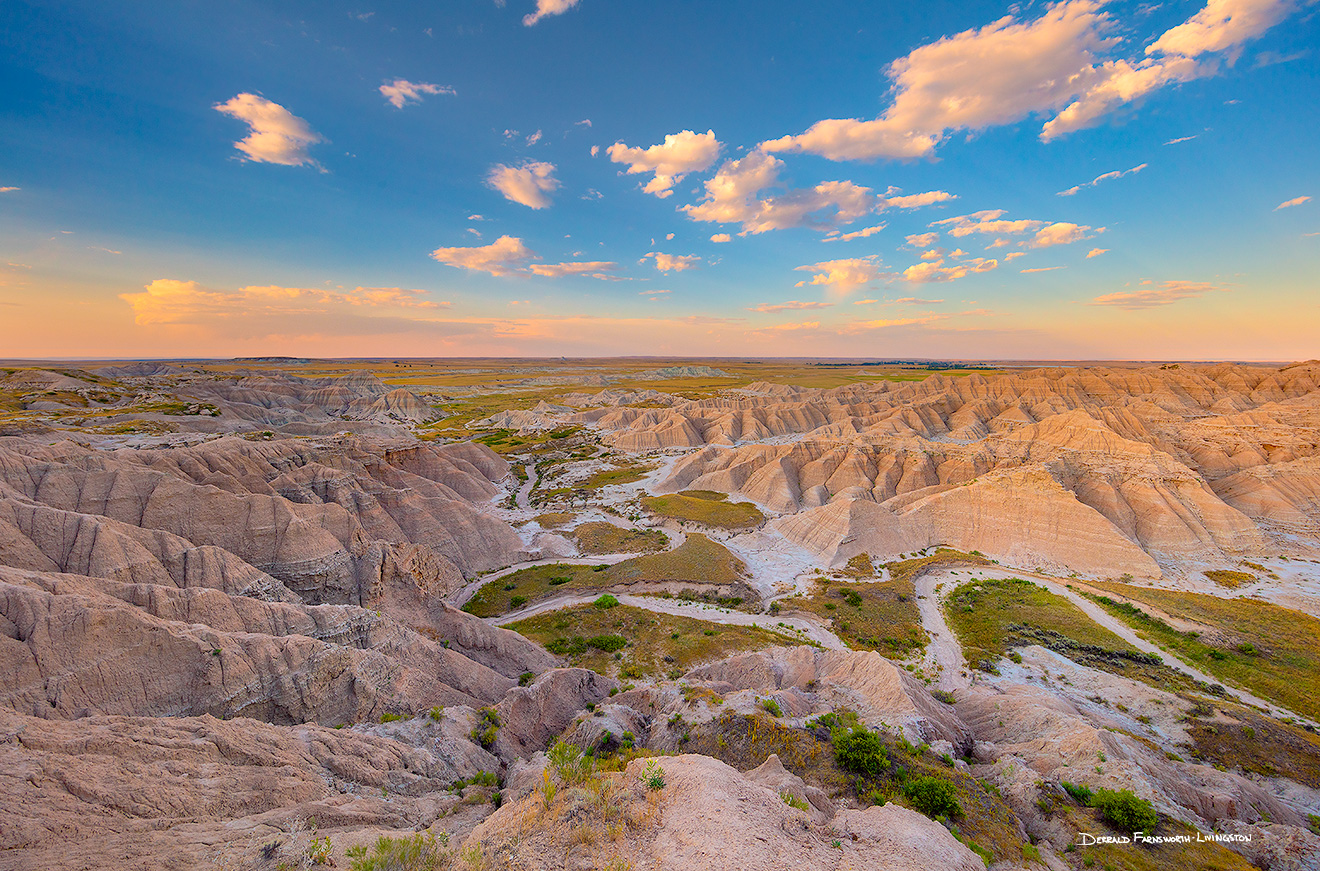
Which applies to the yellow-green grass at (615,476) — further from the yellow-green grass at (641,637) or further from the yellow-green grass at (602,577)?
the yellow-green grass at (641,637)

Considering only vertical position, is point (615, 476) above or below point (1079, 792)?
below

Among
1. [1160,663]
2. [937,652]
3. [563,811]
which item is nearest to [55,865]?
[563,811]

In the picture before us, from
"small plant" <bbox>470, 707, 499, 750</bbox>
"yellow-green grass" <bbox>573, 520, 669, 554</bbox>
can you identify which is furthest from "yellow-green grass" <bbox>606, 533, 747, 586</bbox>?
"small plant" <bbox>470, 707, 499, 750</bbox>

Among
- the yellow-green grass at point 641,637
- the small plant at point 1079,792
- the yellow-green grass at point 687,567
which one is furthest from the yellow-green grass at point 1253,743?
the yellow-green grass at point 687,567

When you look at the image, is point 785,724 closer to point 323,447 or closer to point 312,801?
point 312,801

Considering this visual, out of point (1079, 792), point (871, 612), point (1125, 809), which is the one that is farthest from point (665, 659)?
point (1125, 809)

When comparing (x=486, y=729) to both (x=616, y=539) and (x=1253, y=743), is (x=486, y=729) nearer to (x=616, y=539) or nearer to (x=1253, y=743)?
(x=616, y=539)
